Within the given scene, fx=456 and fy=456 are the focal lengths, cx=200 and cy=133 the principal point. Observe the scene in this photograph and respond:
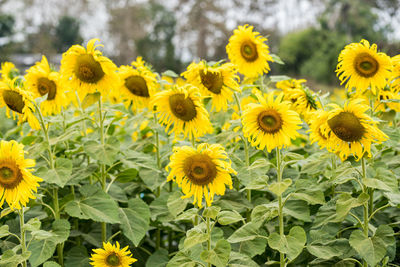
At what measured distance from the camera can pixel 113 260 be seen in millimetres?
2180

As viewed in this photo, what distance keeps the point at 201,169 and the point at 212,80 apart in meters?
0.68

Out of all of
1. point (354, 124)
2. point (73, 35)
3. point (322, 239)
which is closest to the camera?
point (354, 124)

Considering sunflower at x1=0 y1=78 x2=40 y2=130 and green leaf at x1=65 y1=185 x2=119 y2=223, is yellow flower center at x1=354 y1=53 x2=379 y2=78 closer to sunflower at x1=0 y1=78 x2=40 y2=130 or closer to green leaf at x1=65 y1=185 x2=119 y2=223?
green leaf at x1=65 y1=185 x2=119 y2=223

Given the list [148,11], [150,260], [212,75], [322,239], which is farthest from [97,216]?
[148,11]

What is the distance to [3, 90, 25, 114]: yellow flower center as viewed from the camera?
2352mm

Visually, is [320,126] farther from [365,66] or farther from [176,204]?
[176,204]

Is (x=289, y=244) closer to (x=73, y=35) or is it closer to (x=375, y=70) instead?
(x=375, y=70)

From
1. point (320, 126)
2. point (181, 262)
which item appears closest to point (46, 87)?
point (181, 262)

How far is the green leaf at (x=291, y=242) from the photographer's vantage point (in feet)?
6.64

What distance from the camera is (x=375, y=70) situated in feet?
7.82

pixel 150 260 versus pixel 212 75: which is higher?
pixel 212 75

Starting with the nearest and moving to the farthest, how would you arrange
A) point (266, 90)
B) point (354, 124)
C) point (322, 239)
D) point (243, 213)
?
point (354, 124) < point (322, 239) < point (243, 213) < point (266, 90)

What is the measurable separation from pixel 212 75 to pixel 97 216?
97 cm

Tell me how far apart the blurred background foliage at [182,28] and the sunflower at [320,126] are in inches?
786
